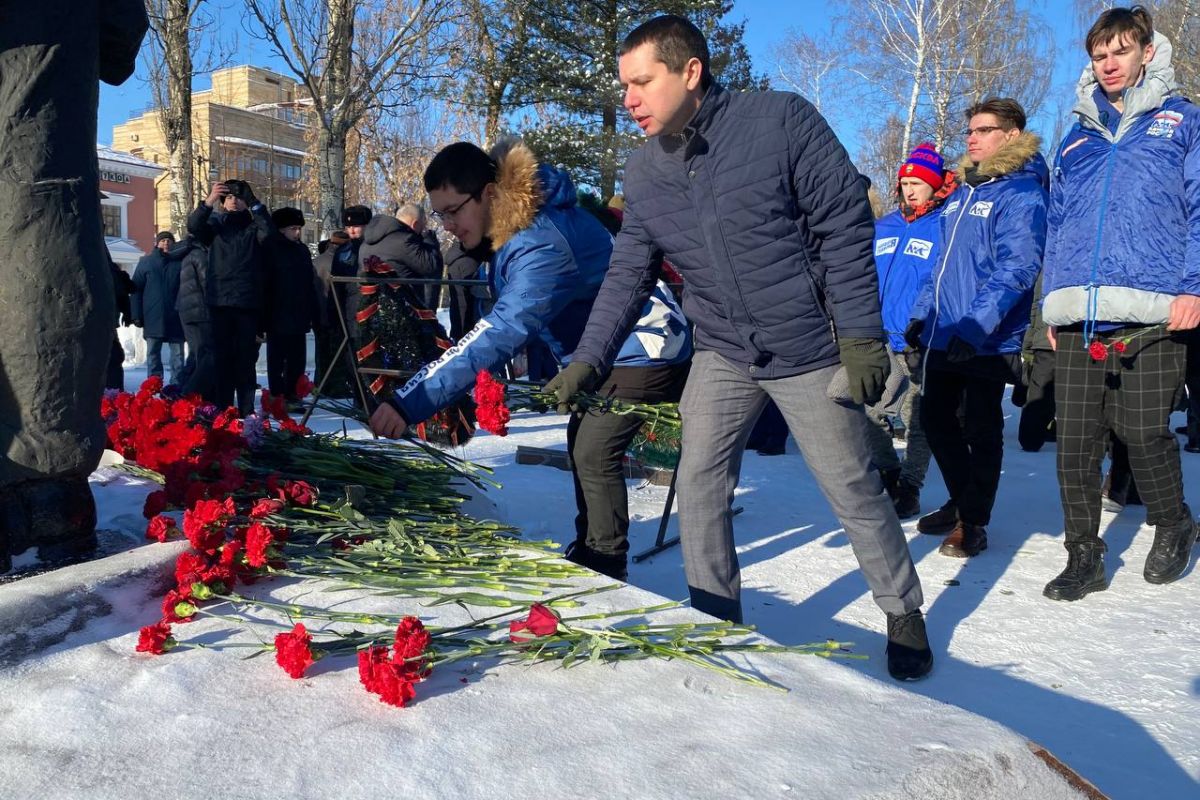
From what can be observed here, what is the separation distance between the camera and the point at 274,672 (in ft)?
6.68

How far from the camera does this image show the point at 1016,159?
4.36 metres

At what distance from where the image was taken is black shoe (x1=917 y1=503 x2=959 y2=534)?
4875 millimetres

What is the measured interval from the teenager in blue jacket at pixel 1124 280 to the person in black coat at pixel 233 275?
19.6ft

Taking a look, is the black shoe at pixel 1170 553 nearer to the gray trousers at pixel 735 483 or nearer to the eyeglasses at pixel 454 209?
the gray trousers at pixel 735 483

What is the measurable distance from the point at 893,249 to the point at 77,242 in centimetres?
427

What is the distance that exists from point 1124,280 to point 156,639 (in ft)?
11.3

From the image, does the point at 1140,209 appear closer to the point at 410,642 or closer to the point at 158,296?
the point at 410,642

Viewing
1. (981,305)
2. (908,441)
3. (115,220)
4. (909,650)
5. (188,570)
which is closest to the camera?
(188,570)

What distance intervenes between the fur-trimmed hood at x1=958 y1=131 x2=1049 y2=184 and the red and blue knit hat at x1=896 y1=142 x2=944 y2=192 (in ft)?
2.23

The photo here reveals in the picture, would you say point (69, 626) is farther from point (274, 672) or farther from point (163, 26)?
point (163, 26)

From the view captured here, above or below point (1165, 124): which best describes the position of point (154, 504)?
below

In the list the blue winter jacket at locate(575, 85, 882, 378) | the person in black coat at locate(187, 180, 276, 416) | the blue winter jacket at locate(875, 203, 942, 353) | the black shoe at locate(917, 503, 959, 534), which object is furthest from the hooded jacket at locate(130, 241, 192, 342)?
the blue winter jacket at locate(575, 85, 882, 378)

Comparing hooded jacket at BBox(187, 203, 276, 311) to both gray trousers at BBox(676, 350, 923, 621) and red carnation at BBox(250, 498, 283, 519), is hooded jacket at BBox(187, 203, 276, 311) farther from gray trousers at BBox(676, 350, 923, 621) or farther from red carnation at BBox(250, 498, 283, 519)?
gray trousers at BBox(676, 350, 923, 621)

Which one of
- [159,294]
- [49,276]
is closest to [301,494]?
[49,276]
